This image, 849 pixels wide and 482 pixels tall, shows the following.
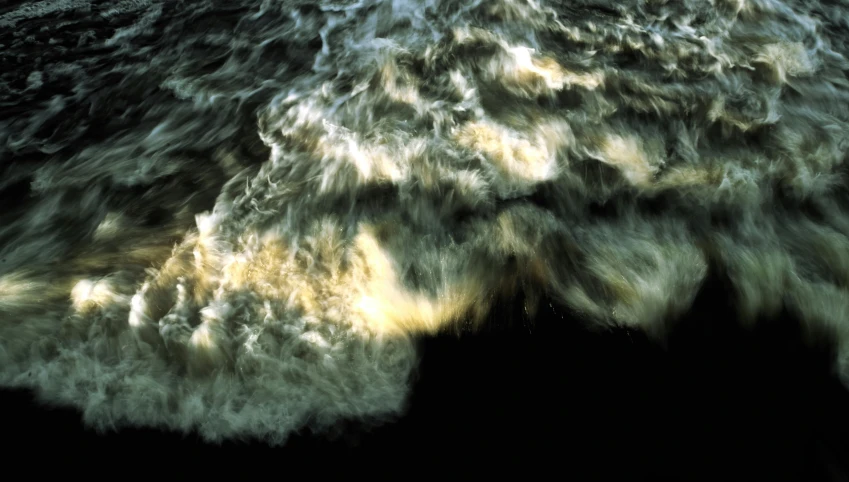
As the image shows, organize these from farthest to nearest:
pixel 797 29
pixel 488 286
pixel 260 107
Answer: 1. pixel 797 29
2. pixel 260 107
3. pixel 488 286

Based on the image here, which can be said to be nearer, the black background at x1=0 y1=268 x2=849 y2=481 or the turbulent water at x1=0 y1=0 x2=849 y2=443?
the black background at x1=0 y1=268 x2=849 y2=481

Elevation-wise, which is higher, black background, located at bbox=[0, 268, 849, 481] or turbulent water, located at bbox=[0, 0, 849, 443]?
turbulent water, located at bbox=[0, 0, 849, 443]

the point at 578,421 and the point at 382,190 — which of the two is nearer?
the point at 578,421

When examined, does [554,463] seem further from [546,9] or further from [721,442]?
[546,9]

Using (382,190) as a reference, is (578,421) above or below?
below

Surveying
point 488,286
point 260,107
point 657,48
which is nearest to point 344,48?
point 260,107

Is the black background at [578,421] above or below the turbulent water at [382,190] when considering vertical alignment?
below

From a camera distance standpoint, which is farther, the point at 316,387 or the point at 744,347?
the point at 744,347

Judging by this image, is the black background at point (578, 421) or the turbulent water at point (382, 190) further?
the turbulent water at point (382, 190)
